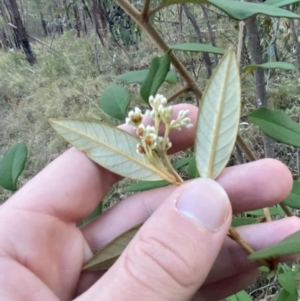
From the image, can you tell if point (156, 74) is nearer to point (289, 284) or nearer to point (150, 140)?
point (150, 140)

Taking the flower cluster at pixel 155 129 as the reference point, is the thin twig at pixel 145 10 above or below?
above

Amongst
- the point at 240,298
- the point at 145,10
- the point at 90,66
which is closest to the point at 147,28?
the point at 145,10

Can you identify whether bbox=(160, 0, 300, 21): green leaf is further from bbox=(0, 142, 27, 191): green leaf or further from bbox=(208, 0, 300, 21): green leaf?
bbox=(0, 142, 27, 191): green leaf

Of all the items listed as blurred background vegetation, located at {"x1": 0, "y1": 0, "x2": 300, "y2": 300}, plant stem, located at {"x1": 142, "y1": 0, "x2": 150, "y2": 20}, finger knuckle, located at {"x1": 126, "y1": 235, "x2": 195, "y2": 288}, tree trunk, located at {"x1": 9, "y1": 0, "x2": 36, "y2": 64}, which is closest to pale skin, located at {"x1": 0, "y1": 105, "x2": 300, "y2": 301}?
finger knuckle, located at {"x1": 126, "y1": 235, "x2": 195, "y2": 288}

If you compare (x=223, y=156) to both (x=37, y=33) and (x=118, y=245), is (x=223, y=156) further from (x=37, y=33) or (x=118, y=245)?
(x=37, y=33)

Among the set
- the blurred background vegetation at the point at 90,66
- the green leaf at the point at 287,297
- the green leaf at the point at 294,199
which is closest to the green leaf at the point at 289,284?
the green leaf at the point at 287,297

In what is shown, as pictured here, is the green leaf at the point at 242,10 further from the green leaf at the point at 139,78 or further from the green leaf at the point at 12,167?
the green leaf at the point at 12,167
